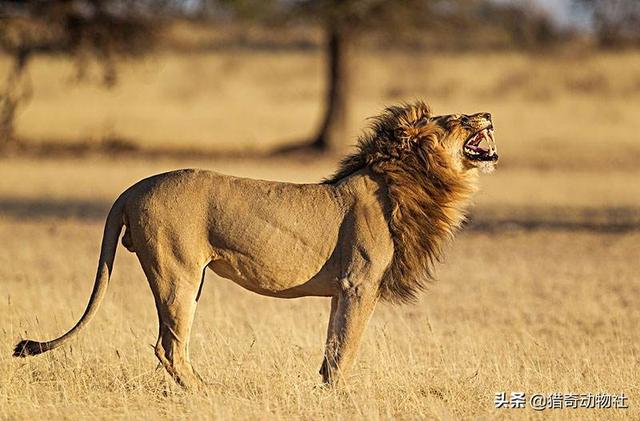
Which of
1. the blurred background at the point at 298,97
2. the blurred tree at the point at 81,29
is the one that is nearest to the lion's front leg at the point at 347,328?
the blurred background at the point at 298,97

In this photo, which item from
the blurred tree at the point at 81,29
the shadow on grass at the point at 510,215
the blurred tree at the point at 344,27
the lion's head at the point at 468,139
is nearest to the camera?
the lion's head at the point at 468,139

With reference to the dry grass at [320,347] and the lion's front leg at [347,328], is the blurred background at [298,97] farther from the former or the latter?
the lion's front leg at [347,328]

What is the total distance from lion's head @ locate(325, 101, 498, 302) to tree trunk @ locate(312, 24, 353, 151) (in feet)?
76.1

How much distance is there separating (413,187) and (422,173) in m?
0.12

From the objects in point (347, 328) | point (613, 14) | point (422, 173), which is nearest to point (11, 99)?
point (613, 14)

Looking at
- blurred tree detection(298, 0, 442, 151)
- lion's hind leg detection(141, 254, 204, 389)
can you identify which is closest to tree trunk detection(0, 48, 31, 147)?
blurred tree detection(298, 0, 442, 151)

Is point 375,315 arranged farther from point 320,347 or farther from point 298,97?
point 298,97

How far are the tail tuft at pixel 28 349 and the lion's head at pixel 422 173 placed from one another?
2.15m

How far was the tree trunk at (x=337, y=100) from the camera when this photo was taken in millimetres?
30672

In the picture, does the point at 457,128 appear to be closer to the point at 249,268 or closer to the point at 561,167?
the point at 249,268

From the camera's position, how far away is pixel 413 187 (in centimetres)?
722

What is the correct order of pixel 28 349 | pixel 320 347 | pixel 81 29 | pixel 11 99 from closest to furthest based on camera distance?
pixel 28 349 → pixel 320 347 → pixel 81 29 → pixel 11 99

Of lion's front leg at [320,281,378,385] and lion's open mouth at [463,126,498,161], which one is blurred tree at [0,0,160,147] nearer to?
lion's open mouth at [463,126,498,161]

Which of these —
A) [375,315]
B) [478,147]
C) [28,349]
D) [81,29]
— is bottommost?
[375,315]
